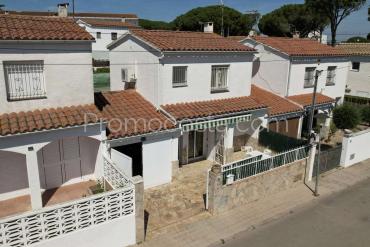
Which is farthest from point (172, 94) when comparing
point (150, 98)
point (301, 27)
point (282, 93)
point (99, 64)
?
point (301, 27)

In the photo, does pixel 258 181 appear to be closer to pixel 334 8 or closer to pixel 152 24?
pixel 334 8

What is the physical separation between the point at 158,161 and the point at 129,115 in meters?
3.70

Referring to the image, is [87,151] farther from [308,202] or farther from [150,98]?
[308,202]

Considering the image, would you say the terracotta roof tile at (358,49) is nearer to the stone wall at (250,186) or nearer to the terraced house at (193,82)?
the terraced house at (193,82)

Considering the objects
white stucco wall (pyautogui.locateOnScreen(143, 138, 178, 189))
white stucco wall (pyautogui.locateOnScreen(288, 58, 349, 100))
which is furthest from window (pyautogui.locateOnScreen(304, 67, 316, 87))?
white stucco wall (pyautogui.locateOnScreen(143, 138, 178, 189))

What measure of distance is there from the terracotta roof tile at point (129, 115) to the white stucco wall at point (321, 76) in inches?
643

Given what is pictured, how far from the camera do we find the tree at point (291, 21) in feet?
261

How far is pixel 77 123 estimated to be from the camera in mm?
16812

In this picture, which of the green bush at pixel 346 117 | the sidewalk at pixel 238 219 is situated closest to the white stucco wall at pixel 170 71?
the sidewalk at pixel 238 219

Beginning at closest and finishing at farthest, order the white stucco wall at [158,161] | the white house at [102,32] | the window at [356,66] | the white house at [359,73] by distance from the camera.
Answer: the white stucco wall at [158,161] → the white house at [359,73] → the window at [356,66] → the white house at [102,32]

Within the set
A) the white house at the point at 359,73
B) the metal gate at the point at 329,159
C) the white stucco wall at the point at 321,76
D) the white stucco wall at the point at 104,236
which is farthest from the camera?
the white house at the point at 359,73

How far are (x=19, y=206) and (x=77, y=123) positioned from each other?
18.3 feet

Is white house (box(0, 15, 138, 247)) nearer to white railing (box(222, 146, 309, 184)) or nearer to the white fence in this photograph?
the white fence

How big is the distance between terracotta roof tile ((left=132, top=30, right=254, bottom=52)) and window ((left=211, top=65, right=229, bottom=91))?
5.19 ft
